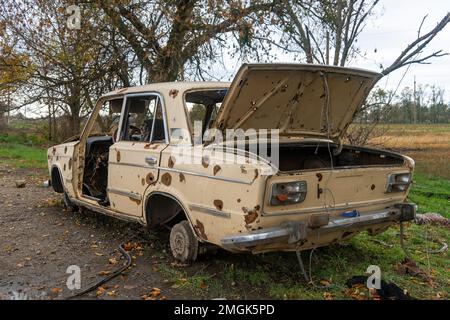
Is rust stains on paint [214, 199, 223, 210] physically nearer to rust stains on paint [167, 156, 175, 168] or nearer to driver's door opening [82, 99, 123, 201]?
rust stains on paint [167, 156, 175, 168]

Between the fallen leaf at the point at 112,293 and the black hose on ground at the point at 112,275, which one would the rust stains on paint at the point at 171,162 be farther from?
the fallen leaf at the point at 112,293

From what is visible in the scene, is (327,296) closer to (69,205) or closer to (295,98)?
(295,98)

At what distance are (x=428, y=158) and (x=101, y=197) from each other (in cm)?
1664

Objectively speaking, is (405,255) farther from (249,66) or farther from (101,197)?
(101,197)

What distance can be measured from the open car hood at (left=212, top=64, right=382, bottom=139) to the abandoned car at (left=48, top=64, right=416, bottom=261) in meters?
0.01

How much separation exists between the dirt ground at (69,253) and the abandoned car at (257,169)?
39 cm

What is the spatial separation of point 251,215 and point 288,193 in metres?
0.35

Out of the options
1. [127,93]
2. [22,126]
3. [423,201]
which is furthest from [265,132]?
[22,126]

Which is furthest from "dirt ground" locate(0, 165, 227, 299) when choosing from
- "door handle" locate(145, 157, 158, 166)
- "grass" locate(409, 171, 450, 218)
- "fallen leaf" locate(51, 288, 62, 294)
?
"grass" locate(409, 171, 450, 218)

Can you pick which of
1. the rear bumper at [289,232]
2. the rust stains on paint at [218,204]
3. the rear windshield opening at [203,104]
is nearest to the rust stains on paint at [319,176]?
the rear bumper at [289,232]

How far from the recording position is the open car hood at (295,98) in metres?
4.00

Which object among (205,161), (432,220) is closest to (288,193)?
(205,161)

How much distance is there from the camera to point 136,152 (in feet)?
15.9
